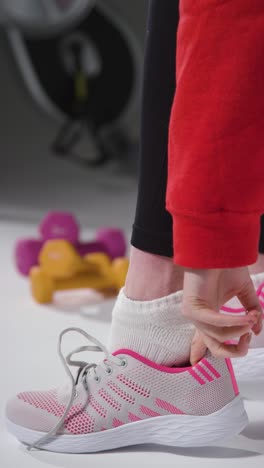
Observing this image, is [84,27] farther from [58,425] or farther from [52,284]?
[58,425]

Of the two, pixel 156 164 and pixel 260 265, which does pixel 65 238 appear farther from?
pixel 156 164

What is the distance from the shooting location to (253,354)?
1223 millimetres

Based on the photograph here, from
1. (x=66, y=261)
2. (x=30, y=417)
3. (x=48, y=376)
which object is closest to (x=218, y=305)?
(x=30, y=417)

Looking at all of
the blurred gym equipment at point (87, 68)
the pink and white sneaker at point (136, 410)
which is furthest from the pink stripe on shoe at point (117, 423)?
the blurred gym equipment at point (87, 68)

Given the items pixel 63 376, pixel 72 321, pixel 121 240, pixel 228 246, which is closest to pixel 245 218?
pixel 228 246

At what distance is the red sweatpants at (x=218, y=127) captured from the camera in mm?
784

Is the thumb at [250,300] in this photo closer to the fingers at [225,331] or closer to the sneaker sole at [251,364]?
the fingers at [225,331]

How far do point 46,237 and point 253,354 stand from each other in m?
0.82

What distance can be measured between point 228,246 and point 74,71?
2153 millimetres

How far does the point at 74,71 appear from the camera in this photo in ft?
9.46

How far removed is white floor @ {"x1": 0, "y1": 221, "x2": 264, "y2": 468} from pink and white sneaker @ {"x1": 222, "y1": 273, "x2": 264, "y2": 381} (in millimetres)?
39

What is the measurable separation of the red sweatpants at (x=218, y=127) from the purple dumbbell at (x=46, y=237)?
1.10 m

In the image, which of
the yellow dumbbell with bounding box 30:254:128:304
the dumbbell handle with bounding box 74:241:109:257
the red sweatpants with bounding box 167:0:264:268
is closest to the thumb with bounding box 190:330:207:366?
the red sweatpants with bounding box 167:0:264:268

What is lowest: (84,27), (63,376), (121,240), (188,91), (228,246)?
(63,376)
